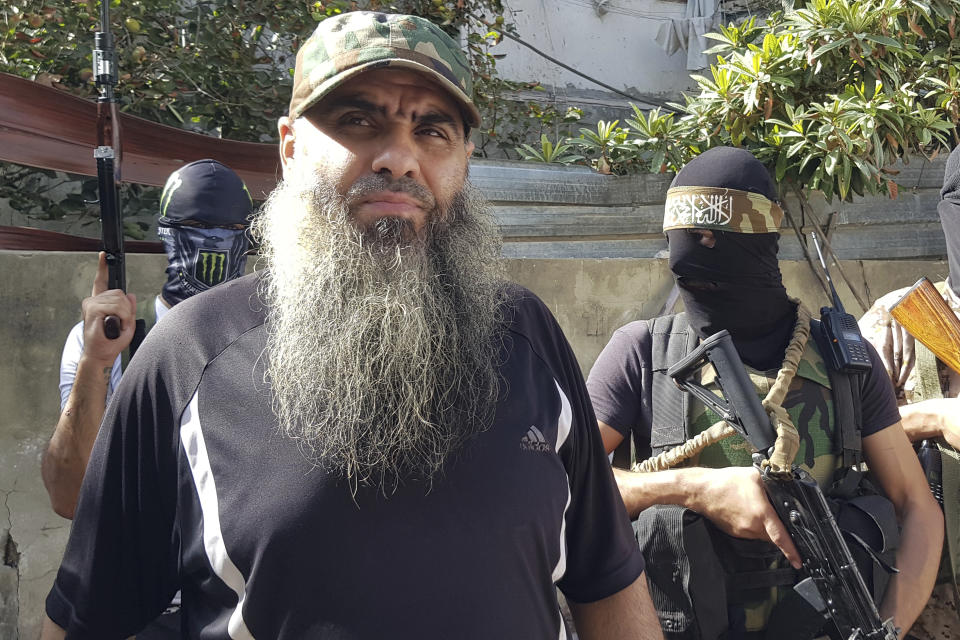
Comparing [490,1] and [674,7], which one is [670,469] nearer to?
[490,1]

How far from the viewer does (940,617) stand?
95.0 inches

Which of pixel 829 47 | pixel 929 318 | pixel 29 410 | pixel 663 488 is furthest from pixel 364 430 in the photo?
pixel 829 47

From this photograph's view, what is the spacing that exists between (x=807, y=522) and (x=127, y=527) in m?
1.46

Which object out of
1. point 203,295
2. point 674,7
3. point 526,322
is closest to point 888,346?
point 526,322

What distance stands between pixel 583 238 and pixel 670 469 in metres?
2.78

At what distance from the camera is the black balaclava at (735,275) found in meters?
2.21

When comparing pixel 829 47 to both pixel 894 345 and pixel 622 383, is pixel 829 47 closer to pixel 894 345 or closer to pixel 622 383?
pixel 894 345

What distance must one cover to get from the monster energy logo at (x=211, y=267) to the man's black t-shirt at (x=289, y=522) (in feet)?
4.14

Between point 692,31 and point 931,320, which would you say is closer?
point 931,320

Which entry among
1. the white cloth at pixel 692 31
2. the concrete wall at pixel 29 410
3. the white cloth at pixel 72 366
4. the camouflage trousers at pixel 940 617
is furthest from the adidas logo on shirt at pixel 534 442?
the white cloth at pixel 692 31

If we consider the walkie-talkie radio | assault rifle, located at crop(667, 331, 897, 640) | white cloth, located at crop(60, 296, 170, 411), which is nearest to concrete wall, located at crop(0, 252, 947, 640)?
white cloth, located at crop(60, 296, 170, 411)

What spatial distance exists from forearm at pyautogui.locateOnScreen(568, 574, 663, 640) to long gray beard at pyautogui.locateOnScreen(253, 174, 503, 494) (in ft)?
1.34

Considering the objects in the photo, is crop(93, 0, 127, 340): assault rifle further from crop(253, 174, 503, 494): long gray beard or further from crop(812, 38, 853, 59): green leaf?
crop(812, 38, 853, 59): green leaf

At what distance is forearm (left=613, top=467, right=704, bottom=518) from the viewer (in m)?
2.06
